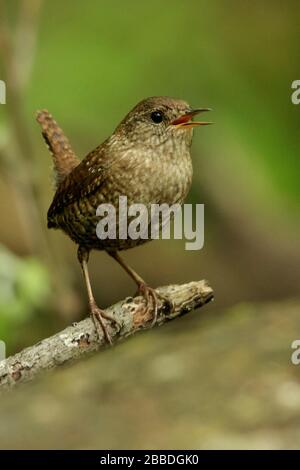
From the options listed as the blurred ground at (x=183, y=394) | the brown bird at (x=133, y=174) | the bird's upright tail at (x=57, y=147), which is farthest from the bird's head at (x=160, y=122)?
the blurred ground at (x=183, y=394)

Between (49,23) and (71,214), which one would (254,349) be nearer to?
(49,23)

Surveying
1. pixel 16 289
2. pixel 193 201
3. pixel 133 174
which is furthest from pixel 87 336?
pixel 193 201

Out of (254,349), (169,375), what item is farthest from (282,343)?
(169,375)

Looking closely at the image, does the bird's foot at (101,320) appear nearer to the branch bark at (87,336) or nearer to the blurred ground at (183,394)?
the branch bark at (87,336)

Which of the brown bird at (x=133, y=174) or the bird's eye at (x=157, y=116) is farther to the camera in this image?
the bird's eye at (x=157, y=116)

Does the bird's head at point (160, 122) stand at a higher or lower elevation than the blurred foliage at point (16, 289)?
lower

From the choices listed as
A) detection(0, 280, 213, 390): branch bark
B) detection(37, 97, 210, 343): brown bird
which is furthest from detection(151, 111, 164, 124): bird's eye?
detection(0, 280, 213, 390): branch bark
